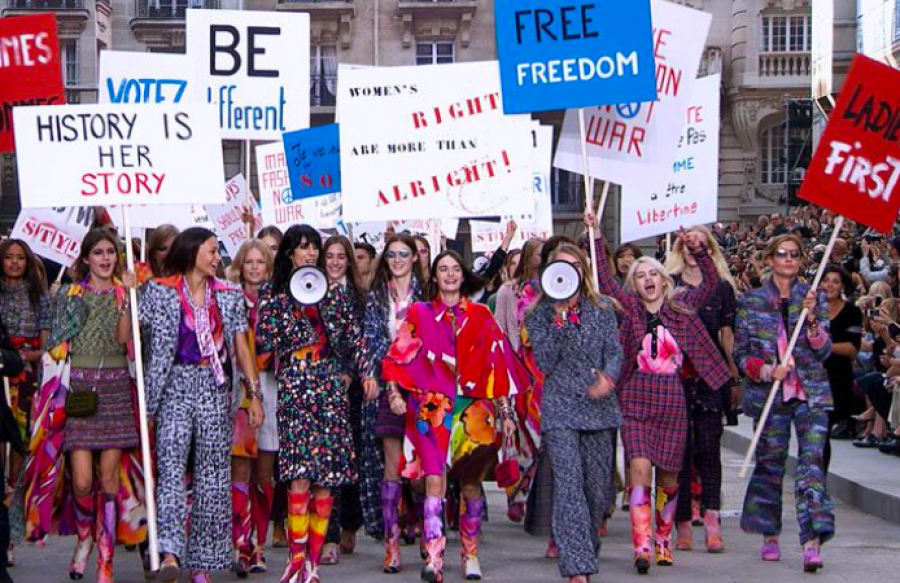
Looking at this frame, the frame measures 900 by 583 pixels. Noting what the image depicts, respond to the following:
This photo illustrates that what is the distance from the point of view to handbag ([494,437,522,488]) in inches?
395

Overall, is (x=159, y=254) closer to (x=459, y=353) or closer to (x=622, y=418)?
(x=459, y=353)

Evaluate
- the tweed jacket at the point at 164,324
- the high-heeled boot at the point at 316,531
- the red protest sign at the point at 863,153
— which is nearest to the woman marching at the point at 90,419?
the tweed jacket at the point at 164,324

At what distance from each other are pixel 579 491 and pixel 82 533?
2.56 meters

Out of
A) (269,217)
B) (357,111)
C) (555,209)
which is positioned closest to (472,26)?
(555,209)

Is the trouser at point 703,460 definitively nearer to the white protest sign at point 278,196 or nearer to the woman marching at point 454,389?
the woman marching at point 454,389

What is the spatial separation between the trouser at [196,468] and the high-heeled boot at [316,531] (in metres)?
0.42

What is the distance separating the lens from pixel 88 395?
938cm

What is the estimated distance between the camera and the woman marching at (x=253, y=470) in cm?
995

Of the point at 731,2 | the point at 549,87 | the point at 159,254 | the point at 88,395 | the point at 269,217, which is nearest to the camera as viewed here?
the point at 88,395

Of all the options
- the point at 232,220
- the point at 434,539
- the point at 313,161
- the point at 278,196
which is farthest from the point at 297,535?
the point at 232,220

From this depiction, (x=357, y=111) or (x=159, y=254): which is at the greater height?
(x=357, y=111)

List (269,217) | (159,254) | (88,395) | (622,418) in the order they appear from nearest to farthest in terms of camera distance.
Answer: (88,395)
(622,418)
(159,254)
(269,217)

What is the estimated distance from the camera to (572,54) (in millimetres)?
11539

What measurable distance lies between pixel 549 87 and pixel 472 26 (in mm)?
36474
